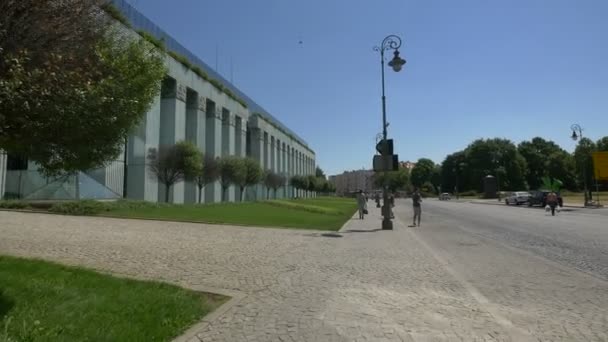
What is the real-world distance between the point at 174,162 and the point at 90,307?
3015 centimetres

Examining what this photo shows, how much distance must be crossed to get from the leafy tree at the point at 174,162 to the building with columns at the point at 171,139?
141cm

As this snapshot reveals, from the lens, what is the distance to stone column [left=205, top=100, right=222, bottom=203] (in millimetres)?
47969

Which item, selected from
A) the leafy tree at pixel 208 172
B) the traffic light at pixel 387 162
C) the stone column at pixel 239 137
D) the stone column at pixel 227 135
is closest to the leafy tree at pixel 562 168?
the stone column at pixel 239 137

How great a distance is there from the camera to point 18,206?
24.4 metres

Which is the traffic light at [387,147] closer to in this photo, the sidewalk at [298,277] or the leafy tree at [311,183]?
the sidewalk at [298,277]

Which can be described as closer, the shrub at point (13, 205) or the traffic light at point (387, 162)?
the traffic light at point (387, 162)

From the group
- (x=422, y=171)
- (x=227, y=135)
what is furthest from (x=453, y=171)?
(x=227, y=135)

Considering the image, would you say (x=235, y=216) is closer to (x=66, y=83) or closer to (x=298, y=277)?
(x=298, y=277)

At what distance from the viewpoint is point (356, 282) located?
7805mm

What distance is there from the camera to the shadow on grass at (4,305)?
482 cm

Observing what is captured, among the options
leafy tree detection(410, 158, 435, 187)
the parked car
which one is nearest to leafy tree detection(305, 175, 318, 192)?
the parked car

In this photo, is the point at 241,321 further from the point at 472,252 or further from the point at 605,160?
the point at 605,160

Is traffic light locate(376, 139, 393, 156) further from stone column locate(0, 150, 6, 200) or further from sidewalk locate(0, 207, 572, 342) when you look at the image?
stone column locate(0, 150, 6, 200)

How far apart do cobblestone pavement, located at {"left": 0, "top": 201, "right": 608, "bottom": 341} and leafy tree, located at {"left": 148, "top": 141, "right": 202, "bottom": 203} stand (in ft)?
65.7
